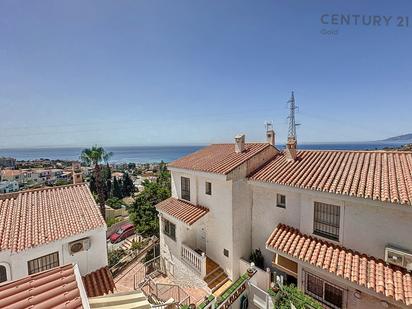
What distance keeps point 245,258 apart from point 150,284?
7641 millimetres

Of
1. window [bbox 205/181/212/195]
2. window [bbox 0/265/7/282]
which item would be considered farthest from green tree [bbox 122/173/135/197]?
window [bbox 0/265/7/282]

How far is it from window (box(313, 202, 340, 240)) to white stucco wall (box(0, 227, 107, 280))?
1256cm

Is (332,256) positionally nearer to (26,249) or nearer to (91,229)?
(91,229)

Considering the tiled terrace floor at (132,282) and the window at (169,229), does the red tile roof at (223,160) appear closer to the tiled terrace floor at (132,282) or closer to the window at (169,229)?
Answer: the window at (169,229)

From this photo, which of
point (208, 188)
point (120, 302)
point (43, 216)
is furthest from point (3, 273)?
point (208, 188)

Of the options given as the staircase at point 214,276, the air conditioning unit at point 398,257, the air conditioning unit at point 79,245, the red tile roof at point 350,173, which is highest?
the red tile roof at point 350,173

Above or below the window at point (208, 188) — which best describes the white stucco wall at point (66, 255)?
below

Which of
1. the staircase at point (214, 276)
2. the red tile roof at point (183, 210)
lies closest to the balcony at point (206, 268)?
the staircase at point (214, 276)

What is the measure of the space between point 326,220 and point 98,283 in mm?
13239

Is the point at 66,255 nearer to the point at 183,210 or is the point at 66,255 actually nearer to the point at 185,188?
the point at 183,210

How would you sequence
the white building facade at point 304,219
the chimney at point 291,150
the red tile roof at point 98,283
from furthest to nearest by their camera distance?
the chimney at point 291,150
the red tile roof at point 98,283
the white building facade at point 304,219

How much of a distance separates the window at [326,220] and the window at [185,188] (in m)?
9.82

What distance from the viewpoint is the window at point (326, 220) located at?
11547 millimetres

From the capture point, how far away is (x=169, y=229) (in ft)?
60.4
